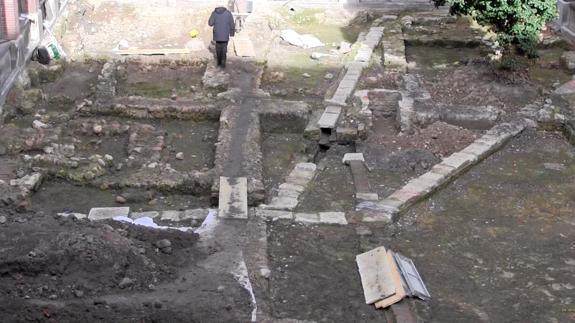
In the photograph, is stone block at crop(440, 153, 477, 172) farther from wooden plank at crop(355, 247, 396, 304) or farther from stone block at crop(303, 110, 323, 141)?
wooden plank at crop(355, 247, 396, 304)

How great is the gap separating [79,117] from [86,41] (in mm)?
4946

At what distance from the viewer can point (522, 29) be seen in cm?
1416

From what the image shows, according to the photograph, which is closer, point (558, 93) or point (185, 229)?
point (185, 229)

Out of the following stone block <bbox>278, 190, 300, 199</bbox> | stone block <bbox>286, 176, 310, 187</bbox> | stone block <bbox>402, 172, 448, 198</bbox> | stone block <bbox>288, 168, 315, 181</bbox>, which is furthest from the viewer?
stone block <bbox>288, 168, 315, 181</bbox>

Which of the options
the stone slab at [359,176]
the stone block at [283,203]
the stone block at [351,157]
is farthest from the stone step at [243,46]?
the stone block at [283,203]

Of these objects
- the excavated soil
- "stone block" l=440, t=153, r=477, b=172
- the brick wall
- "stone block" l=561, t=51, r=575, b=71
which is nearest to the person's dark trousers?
the brick wall

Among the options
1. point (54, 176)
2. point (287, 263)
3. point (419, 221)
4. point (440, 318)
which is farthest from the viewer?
point (54, 176)

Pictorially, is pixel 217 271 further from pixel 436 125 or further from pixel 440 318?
pixel 436 125

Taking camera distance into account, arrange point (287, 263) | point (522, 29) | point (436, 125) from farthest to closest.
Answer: point (522, 29)
point (436, 125)
point (287, 263)

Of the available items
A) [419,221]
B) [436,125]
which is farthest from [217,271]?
[436,125]

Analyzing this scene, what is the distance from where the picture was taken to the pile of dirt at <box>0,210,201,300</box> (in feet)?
24.7

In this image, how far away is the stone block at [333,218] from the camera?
979 centimetres

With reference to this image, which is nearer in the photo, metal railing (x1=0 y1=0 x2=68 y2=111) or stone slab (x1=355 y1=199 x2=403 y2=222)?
stone slab (x1=355 y1=199 x2=403 y2=222)

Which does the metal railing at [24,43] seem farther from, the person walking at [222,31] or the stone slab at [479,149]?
the stone slab at [479,149]
